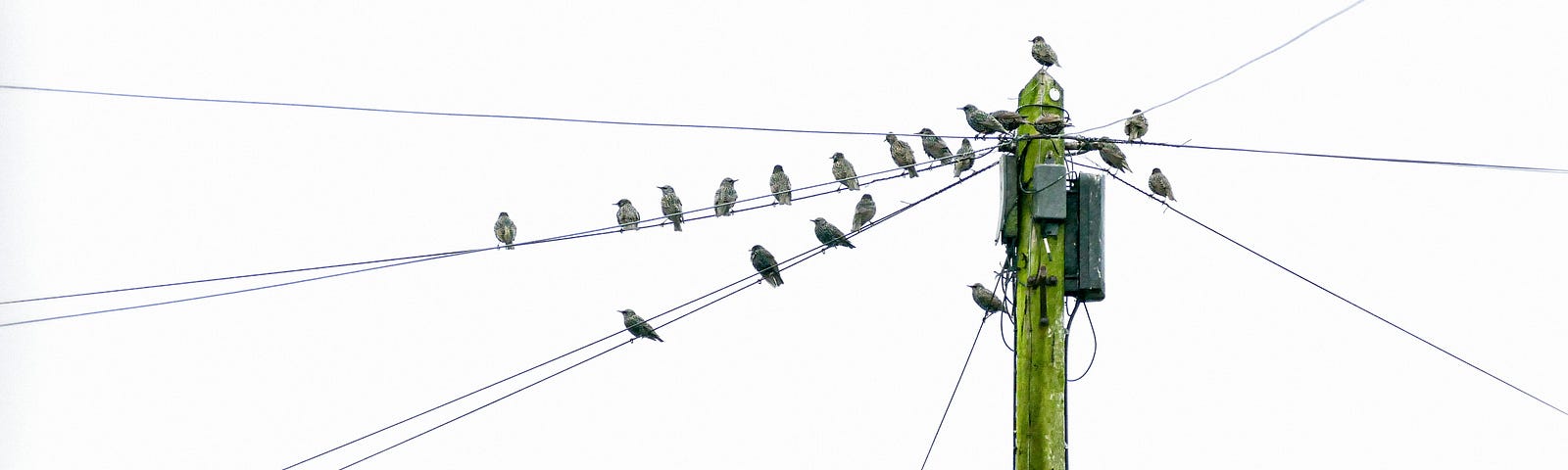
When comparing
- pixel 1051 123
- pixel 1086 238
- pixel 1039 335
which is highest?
pixel 1051 123

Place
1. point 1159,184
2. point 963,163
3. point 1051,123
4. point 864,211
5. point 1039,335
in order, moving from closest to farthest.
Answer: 1. point 1039,335
2. point 1051,123
3. point 963,163
4. point 1159,184
5. point 864,211

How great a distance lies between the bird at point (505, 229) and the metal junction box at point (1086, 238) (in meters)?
8.90

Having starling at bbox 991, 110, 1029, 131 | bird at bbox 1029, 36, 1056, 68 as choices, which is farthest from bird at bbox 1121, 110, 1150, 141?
starling at bbox 991, 110, 1029, 131

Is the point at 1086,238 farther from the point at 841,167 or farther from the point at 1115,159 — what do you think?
the point at 841,167

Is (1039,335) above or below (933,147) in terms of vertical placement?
below

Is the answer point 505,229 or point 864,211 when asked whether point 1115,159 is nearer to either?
point 864,211

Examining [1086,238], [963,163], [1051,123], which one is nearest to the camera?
[1086,238]

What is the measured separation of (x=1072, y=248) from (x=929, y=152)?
6346 mm

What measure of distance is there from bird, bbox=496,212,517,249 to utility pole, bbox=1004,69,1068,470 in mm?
8728

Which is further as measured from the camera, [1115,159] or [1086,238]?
[1115,159]

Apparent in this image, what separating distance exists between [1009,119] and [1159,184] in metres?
4.60

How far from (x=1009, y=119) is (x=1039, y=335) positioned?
1.61m

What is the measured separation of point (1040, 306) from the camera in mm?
10156

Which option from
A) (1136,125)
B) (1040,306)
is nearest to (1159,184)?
(1136,125)
